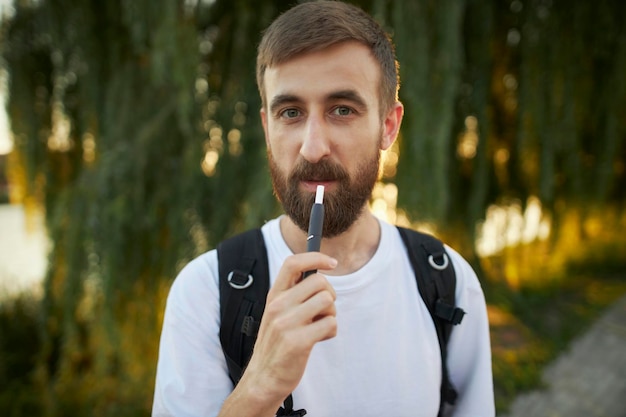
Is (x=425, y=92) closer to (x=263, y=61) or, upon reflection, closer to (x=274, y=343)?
(x=263, y=61)

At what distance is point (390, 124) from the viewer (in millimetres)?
1314

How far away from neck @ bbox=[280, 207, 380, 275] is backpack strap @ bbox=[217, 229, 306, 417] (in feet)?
0.31

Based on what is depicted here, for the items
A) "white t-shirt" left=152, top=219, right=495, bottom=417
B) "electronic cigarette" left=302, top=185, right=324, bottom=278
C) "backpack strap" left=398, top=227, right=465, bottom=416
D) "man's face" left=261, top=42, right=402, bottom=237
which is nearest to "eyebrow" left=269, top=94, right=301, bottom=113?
"man's face" left=261, top=42, right=402, bottom=237

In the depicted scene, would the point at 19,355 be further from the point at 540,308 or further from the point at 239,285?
the point at 540,308

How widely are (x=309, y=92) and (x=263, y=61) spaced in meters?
0.18

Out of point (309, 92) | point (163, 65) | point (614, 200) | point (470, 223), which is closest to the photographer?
point (309, 92)

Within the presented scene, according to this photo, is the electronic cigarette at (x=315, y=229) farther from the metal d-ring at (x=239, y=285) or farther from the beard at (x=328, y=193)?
the metal d-ring at (x=239, y=285)

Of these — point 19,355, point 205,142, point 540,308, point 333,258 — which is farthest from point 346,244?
point 19,355

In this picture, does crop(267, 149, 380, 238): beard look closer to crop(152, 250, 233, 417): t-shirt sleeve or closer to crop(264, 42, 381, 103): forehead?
crop(264, 42, 381, 103): forehead

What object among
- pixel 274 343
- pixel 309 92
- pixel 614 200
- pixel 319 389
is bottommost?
pixel 614 200

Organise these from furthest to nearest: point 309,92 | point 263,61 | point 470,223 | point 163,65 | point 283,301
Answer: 1. point 470,223
2. point 163,65
3. point 263,61
4. point 309,92
5. point 283,301

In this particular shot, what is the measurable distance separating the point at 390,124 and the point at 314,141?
1.05 feet

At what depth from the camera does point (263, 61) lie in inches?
46.8

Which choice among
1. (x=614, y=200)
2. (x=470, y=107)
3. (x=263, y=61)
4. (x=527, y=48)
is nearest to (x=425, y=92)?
(x=470, y=107)
